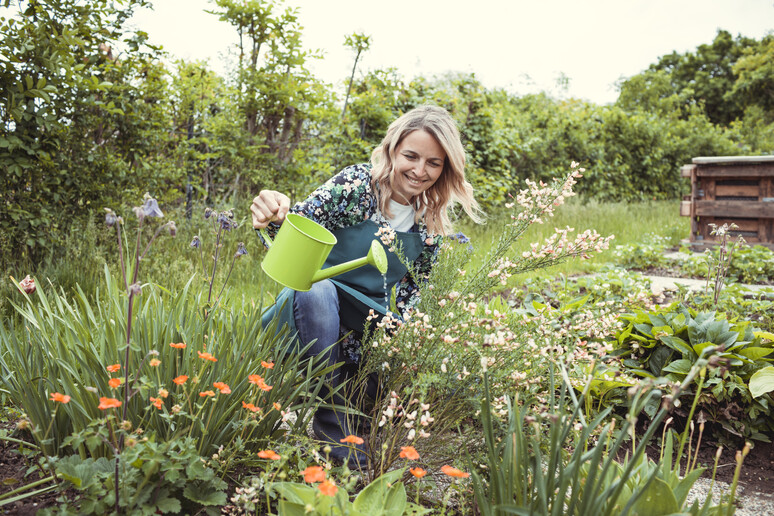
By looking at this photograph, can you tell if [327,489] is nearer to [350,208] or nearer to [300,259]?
[300,259]

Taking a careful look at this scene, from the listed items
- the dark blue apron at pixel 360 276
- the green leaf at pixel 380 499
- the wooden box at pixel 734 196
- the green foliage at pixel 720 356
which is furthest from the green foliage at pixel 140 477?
the wooden box at pixel 734 196

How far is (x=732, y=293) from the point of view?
10.6 ft

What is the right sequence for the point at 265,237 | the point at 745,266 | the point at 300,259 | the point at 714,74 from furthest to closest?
the point at 714,74 → the point at 745,266 → the point at 265,237 → the point at 300,259

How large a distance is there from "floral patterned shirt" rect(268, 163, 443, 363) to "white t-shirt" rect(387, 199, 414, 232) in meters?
0.03

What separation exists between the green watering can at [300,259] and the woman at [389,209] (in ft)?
0.89

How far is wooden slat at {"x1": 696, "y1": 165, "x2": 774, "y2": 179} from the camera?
6.37 meters

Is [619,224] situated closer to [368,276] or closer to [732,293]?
[732,293]

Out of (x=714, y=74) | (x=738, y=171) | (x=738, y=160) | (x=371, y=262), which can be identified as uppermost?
(x=714, y=74)

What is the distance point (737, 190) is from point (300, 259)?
673cm

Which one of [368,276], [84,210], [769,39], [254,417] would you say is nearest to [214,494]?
[254,417]

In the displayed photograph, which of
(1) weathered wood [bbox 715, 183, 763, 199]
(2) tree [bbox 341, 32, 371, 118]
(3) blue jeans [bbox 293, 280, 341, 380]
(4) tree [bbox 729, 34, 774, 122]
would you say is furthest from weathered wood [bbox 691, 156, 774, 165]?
(4) tree [bbox 729, 34, 774, 122]

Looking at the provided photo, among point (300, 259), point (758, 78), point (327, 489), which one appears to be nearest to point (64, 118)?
point (300, 259)

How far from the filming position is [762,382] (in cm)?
190

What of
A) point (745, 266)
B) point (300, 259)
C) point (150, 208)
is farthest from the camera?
point (745, 266)
